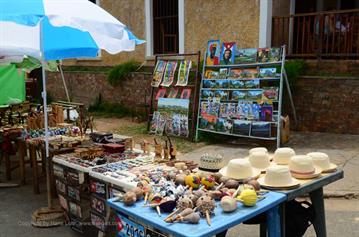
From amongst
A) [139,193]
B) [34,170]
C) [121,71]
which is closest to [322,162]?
[139,193]

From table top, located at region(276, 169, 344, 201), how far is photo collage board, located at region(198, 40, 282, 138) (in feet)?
12.9

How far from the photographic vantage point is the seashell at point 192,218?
90.0 inches

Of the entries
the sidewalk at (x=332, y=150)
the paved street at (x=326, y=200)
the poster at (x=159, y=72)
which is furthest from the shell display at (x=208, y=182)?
the poster at (x=159, y=72)

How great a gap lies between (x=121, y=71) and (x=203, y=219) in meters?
9.70

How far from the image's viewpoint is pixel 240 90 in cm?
759

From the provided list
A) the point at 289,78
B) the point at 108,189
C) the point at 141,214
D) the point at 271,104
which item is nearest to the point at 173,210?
the point at 141,214

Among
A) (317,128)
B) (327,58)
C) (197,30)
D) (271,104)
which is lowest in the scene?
(317,128)

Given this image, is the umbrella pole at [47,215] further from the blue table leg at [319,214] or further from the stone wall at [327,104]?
the stone wall at [327,104]

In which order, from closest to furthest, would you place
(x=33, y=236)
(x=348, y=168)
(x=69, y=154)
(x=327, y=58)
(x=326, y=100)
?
1. (x=33, y=236)
2. (x=69, y=154)
3. (x=348, y=168)
4. (x=326, y=100)
5. (x=327, y=58)

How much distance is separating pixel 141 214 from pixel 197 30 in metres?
8.24

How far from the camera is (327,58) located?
29.1ft

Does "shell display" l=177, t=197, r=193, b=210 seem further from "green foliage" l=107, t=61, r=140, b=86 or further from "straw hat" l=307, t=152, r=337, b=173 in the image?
"green foliage" l=107, t=61, r=140, b=86

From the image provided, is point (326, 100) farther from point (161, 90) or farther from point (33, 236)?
point (33, 236)

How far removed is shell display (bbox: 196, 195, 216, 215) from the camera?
2394 millimetres
